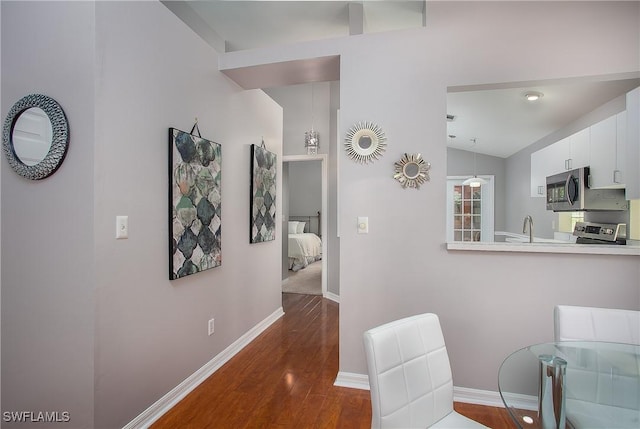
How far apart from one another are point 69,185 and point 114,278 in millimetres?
518

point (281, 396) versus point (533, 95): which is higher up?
point (533, 95)

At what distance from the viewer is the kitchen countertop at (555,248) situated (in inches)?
76.7

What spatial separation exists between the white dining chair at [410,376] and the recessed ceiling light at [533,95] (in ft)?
8.86

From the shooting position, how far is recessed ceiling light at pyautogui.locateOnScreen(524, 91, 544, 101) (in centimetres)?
300

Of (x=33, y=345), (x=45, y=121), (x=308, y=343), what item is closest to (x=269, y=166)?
(x=308, y=343)

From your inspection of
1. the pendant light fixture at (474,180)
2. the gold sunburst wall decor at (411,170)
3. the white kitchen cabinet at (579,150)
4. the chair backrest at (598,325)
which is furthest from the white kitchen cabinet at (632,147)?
the pendant light fixture at (474,180)

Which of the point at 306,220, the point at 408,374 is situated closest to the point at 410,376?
the point at 408,374

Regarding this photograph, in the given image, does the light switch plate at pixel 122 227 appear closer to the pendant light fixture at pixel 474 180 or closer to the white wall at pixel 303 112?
the white wall at pixel 303 112

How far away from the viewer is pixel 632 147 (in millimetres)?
2217

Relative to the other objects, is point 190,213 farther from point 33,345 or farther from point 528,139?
point 528,139

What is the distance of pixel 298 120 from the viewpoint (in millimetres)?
5074

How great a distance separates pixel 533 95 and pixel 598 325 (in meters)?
2.37

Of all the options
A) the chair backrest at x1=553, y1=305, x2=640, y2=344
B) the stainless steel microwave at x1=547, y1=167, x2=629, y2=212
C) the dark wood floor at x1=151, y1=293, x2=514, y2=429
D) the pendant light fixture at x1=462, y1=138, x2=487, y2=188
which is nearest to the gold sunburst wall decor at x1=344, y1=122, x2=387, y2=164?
the chair backrest at x1=553, y1=305, x2=640, y2=344

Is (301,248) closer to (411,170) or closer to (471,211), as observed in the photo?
(471,211)
